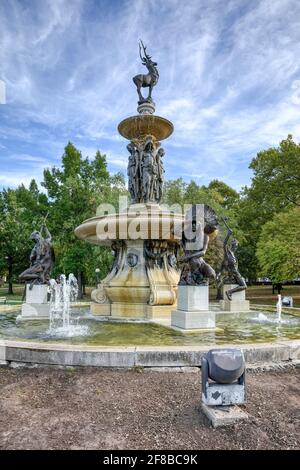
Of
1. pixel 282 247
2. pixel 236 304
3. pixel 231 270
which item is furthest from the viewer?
pixel 282 247

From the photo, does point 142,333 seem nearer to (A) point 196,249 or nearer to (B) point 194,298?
(B) point 194,298

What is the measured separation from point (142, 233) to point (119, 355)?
506 cm

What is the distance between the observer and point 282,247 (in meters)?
20.4

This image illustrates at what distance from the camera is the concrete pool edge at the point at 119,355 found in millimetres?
5215

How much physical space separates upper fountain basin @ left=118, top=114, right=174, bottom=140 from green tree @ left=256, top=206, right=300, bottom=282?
11.1 m

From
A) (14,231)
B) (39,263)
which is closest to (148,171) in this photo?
(39,263)

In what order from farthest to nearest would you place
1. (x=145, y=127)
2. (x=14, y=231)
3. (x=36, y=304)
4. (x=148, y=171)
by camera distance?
(x=14, y=231) → (x=145, y=127) → (x=148, y=171) → (x=36, y=304)

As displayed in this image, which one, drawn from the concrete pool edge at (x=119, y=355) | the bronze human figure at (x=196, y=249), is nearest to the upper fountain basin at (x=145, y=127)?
the bronze human figure at (x=196, y=249)

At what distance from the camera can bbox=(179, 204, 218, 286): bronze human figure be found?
8281 mm

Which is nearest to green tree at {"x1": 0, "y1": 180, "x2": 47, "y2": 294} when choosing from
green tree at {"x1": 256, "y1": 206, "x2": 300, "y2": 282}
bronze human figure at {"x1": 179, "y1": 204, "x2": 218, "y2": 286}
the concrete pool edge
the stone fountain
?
green tree at {"x1": 256, "y1": 206, "x2": 300, "y2": 282}

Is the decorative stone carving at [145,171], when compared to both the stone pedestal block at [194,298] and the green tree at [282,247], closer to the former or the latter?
the stone pedestal block at [194,298]

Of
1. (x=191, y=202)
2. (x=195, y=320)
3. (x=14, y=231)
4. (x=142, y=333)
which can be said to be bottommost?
(x=142, y=333)

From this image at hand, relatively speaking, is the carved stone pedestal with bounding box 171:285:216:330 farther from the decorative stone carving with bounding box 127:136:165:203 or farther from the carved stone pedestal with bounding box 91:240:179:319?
the decorative stone carving with bounding box 127:136:165:203
